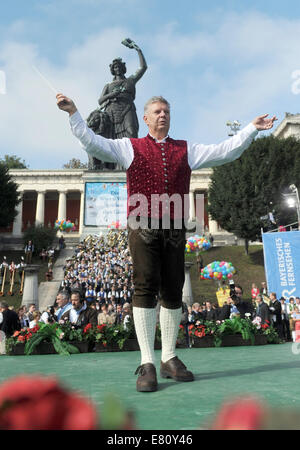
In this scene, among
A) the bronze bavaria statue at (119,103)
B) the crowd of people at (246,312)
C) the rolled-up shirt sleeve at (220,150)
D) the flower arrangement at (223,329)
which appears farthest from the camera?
the bronze bavaria statue at (119,103)

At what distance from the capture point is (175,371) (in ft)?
10.3

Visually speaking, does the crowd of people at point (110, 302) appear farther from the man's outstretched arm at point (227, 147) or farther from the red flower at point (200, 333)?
the man's outstretched arm at point (227, 147)

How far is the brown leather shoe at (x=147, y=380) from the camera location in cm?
Answer: 268

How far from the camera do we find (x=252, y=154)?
39.0m

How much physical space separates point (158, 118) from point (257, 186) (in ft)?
117

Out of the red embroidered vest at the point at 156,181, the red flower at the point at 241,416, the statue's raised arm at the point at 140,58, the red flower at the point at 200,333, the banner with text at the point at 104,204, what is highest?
the statue's raised arm at the point at 140,58

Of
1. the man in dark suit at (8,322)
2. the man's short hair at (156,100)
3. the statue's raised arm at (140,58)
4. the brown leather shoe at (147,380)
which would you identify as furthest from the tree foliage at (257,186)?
the brown leather shoe at (147,380)

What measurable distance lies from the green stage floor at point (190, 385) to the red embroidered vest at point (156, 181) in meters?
1.31

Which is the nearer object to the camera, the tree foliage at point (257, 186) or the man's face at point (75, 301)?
the man's face at point (75, 301)

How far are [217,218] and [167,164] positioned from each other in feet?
123

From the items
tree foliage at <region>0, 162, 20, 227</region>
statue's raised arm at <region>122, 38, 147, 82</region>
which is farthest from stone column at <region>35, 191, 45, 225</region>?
statue's raised arm at <region>122, 38, 147, 82</region>

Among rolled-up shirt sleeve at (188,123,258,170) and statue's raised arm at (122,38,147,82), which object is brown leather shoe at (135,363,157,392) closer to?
rolled-up shirt sleeve at (188,123,258,170)

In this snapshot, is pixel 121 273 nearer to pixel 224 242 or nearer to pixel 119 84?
pixel 119 84

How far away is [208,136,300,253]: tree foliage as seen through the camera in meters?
36.8
